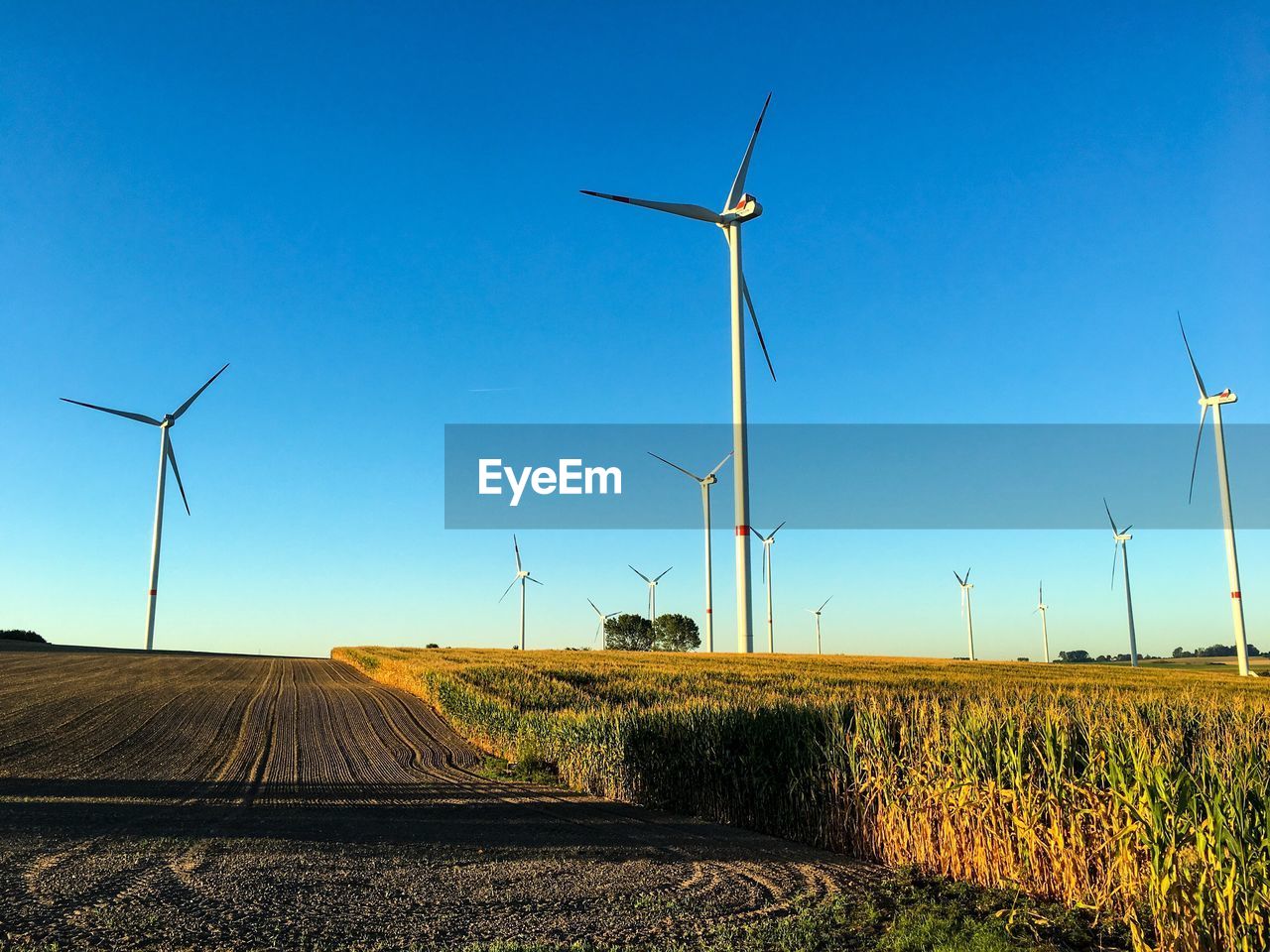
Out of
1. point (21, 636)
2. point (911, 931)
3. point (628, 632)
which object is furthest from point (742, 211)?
point (628, 632)

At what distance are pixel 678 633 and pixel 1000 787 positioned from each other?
150m

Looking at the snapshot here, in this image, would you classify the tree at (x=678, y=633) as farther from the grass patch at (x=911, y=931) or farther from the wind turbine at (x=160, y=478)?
the grass patch at (x=911, y=931)

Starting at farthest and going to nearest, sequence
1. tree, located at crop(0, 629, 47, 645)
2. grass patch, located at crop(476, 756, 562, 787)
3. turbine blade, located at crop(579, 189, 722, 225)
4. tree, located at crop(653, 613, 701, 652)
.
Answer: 1. tree, located at crop(653, 613, 701, 652)
2. tree, located at crop(0, 629, 47, 645)
3. turbine blade, located at crop(579, 189, 722, 225)
4. grass patch, located at crop(476, 756, 562, 787)

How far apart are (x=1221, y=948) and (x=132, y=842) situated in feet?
46.7

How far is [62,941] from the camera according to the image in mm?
9766

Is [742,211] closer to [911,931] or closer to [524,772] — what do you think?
[524,772]

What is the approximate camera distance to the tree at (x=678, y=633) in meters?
160

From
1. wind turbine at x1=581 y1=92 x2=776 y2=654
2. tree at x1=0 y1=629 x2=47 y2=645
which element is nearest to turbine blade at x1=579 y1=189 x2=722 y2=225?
wind turbine at x1=581 y1=92 x2=776 y2=654

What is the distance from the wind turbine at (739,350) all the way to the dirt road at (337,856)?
94.9ft

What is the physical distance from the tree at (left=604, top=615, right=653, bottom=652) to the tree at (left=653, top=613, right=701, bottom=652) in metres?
2.79

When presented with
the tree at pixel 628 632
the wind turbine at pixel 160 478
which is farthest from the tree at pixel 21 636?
the tree at pixel 628 632

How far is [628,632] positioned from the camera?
534 feet

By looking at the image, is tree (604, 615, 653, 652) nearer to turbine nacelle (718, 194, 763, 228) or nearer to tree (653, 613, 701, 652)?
tree (653, 613, 701, 652)

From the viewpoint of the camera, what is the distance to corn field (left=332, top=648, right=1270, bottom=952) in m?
8.83
